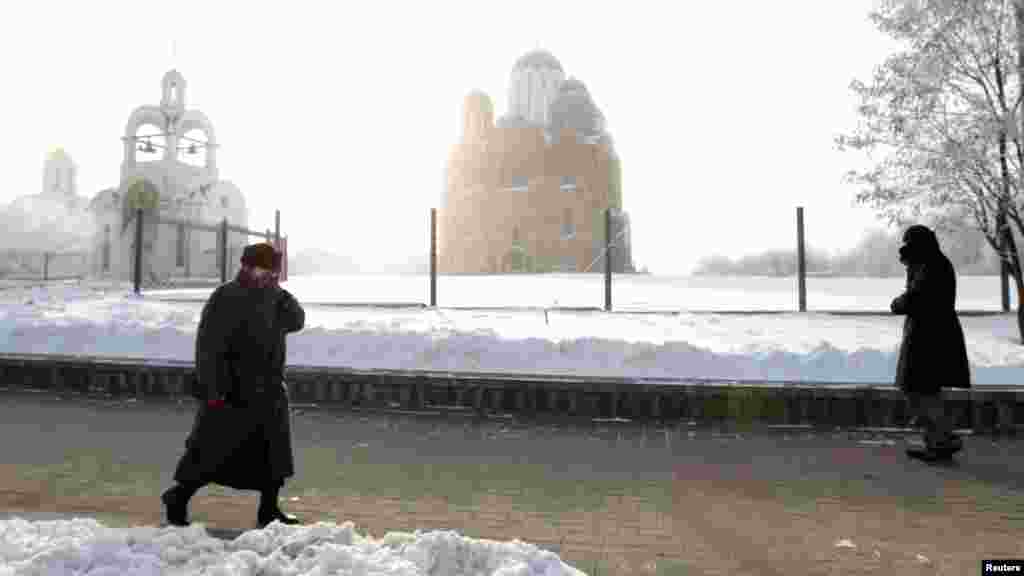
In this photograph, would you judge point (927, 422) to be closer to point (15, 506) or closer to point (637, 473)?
point (637, 473)

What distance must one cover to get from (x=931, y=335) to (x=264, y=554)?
17.3ft

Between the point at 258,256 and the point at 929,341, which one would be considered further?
the point at 929,341

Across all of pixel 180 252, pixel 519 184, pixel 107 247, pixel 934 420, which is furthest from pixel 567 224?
pixel 934 420

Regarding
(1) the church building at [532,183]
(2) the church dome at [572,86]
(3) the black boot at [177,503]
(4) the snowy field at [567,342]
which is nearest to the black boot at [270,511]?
(3) the black boot at [177,503]

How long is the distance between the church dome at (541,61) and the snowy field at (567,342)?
48.8 meters

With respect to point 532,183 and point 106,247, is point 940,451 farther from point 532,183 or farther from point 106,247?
point 532,183

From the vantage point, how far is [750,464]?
5215 mm

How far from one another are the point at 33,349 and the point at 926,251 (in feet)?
35.9

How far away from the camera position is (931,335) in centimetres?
552

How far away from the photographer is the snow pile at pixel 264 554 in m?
2.84

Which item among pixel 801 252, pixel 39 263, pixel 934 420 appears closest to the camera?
pixel 934 420

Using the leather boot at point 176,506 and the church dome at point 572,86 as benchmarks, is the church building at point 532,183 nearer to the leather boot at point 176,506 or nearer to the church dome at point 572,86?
the church dome at point 572,86

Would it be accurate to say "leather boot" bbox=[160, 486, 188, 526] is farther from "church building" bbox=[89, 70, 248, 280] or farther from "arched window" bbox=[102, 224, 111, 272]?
"arched window" bbox=[102, 224, 111, 272]

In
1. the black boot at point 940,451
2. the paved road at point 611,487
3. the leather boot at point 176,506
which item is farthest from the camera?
the black boot at point 940,451
